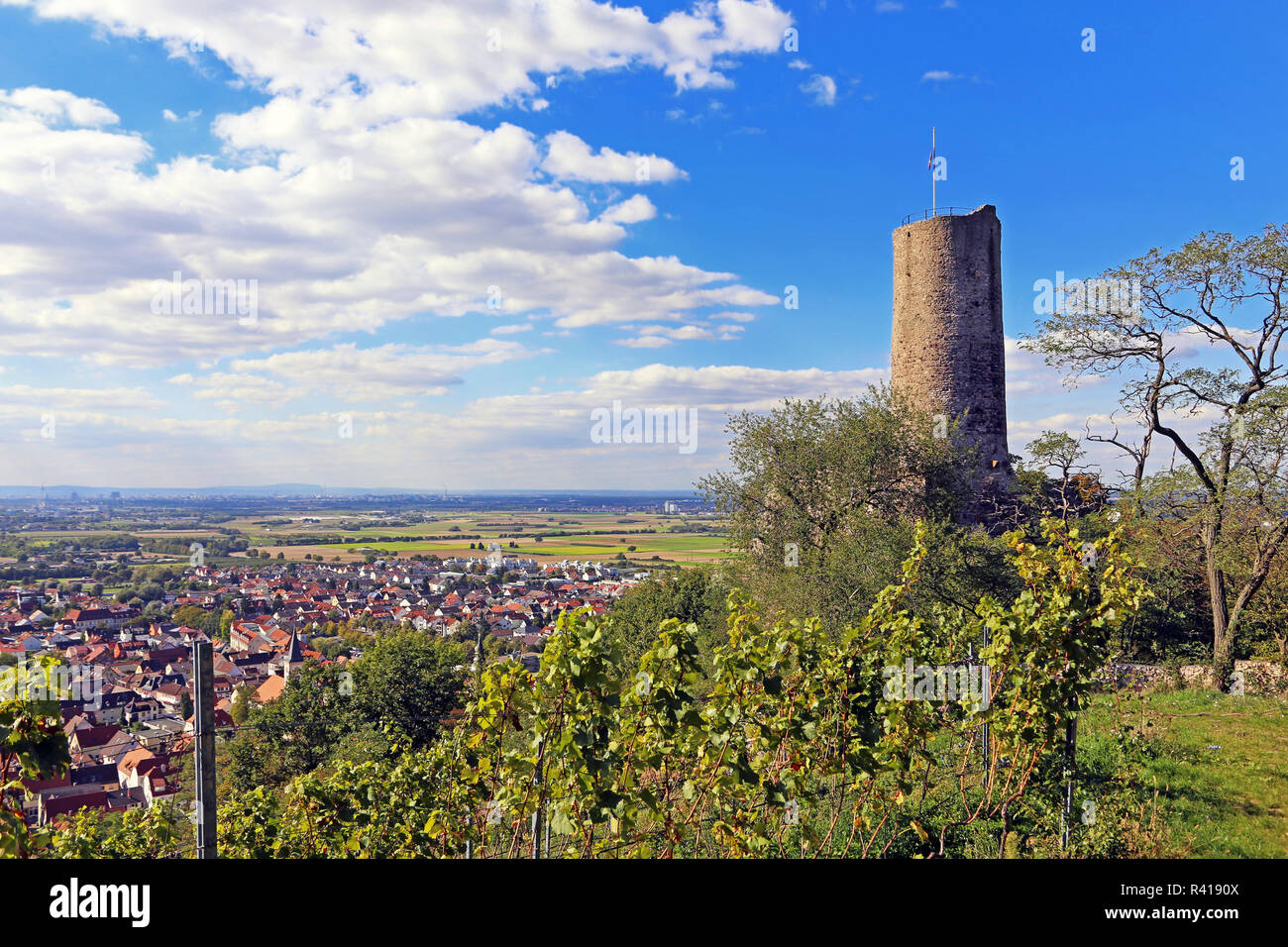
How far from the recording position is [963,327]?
71.2 ft

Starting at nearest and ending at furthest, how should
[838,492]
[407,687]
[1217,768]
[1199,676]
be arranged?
[1217,768]
[1199,676]
[838,492]
[407,687]

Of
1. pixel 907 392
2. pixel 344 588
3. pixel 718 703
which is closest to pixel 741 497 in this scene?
pixel 907 392

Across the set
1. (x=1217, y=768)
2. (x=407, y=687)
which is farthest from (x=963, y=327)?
(x=407, y=687)

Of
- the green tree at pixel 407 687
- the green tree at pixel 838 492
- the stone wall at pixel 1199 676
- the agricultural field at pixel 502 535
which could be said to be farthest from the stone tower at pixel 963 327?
the agricultural field at pixel 502 535

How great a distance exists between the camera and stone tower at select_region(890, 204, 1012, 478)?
21.7 m

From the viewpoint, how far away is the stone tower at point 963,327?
21703mm

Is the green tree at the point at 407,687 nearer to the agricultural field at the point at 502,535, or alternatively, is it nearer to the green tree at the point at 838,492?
the green tree at the point at 838,492

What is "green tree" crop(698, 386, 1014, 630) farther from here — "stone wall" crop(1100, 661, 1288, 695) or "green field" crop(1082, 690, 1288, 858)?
"green field" crop(1082, 690, 1288, 858)

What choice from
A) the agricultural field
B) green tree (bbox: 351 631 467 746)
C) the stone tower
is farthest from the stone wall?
the agricultural field

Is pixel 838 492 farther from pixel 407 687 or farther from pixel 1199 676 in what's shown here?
pixel 407 687

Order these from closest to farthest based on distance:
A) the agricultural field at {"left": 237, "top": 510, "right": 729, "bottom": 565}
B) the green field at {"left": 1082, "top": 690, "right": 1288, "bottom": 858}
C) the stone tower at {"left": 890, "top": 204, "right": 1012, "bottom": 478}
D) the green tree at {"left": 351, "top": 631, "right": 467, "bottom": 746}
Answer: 1. the green field at {"left": 1082, "top": 690, "right": 1288, "bottom": 858}
2. the stone tower at {"left": 890, "top": 204, "right": 1012, "bottom": 478}
3. the green tree at {"left": 351, "top": 631, "right": 467, "bottom": 746}
4. the agricultural field at {"left": 237, "top": 510, "right": 729, "bottom": 565}
